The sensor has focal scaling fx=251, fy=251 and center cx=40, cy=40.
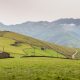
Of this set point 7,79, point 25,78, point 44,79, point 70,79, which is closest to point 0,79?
point 7,79

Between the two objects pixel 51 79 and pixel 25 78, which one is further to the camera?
pixel 25 78

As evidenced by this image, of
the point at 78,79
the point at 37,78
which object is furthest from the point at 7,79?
the point at 78,79

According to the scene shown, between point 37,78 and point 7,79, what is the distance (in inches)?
183

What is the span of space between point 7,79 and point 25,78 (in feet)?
9.74

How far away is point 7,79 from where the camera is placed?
128ft

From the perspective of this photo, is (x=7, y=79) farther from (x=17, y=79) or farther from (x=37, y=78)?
(x=37, y=78)

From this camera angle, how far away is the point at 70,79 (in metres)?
37.5

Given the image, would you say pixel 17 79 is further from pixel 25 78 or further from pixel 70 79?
pixel 70 79

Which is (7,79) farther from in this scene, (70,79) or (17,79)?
(70,79)

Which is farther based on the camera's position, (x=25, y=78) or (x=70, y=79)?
(x=25, y=78)

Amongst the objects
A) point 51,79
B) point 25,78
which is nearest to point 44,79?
point 51,79

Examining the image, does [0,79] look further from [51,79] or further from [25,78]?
[51,79]

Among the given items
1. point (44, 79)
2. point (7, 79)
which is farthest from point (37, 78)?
point (7, 79)

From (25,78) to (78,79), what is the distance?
28.2 ft
